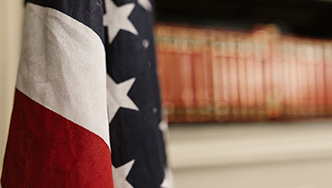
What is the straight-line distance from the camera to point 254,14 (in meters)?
1.02

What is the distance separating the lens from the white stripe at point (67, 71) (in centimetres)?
27

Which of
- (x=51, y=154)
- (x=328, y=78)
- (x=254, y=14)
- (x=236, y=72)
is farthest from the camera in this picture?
(x=254, y=14)

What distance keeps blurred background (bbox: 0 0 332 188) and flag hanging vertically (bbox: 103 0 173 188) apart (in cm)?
31

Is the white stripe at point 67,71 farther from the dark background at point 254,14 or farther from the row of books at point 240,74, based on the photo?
the dark background at point 254,14

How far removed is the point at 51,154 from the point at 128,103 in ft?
0.34

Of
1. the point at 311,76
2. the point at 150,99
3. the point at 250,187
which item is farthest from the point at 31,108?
the point at 311,76

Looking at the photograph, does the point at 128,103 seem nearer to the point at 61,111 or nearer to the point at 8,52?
the point at 61,111

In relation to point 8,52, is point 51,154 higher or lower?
lower

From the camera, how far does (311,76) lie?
0.86 meters

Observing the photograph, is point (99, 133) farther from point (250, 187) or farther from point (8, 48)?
point (250, 187)

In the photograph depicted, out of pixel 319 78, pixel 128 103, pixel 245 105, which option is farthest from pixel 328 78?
pixel 128 103

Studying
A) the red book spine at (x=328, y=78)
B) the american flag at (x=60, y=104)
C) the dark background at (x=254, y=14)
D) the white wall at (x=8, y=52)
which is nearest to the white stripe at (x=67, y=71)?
the american flag at (x=60, y=104)

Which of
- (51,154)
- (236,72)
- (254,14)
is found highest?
(254,14)

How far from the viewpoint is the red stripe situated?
262mm
